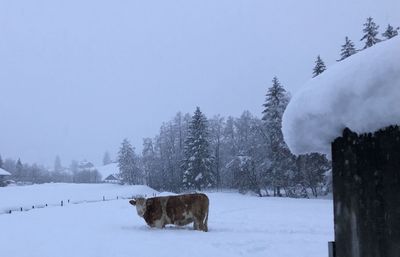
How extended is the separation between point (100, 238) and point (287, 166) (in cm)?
4243

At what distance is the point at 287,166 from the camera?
53438mm

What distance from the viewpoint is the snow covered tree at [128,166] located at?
10069 centimetres

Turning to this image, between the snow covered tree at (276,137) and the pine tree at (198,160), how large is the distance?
13.3 meters

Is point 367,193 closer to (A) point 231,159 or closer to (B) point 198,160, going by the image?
(B) point 198,160

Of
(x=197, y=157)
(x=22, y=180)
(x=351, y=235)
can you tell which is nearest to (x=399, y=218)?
(x=351, y=235)

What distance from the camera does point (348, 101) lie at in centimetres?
289

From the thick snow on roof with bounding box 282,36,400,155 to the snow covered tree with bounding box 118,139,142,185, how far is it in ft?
323

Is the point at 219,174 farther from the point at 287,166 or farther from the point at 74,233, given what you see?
the point at 74,233

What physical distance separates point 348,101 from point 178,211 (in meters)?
14.0

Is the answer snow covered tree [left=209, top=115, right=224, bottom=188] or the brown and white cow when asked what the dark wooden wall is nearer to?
the brown and white cow

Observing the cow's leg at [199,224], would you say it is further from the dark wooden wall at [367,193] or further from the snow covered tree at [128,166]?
the snow covered tree at [128,166]

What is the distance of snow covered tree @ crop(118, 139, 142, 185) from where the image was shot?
100688 mm

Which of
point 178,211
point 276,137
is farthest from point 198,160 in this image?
point 178,211

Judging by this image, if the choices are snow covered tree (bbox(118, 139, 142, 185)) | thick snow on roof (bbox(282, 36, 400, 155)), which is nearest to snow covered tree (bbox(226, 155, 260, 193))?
snow covered tree (bbox(118, 139, 142, 185))
